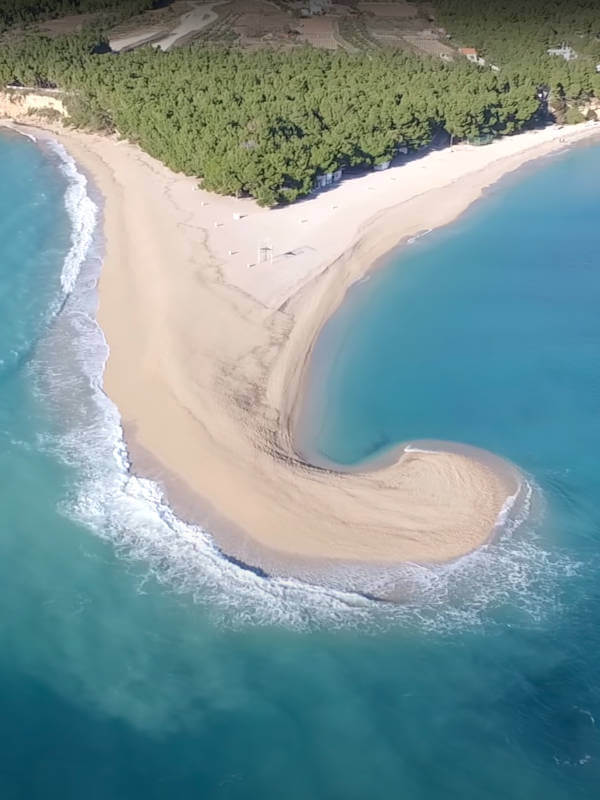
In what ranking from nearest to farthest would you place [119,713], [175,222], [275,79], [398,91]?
[119,713], [175,222], [398,91], [275,79]

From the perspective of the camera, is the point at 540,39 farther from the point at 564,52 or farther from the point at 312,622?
the point at 312,622

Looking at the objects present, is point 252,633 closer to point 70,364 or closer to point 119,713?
point 119,713

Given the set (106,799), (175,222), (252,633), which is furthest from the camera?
(175,222)

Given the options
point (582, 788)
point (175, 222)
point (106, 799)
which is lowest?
point (582, 788)

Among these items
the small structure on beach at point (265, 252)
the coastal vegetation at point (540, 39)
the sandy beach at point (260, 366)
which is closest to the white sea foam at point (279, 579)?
the sandy beach at point (260, 366)

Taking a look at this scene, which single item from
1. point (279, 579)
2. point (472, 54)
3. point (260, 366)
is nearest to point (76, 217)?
point (260, 366)

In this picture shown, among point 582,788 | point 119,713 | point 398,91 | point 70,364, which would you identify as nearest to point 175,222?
point 70,364

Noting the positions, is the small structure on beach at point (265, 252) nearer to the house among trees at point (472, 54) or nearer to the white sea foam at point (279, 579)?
the white sea foam at point (279, 579)
